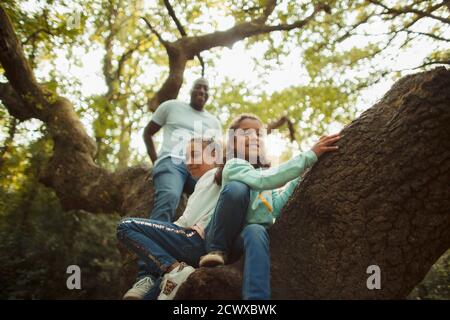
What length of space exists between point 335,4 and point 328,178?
202 inches

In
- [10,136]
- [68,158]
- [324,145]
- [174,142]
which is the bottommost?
[324,145]

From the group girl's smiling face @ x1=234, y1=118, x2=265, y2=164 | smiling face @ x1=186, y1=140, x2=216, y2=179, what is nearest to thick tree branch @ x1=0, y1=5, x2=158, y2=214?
smiling face @ x1=186, y1=140, x2=216, y2=179

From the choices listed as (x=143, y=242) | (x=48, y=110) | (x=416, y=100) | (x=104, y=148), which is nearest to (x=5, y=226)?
(x=104, y=148)

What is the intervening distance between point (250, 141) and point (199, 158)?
3.65ft

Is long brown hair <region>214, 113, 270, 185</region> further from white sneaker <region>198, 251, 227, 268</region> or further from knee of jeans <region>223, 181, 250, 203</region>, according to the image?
white sneaker <region>198, 251, 227, 268</region>

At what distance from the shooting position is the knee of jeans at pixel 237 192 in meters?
2.21

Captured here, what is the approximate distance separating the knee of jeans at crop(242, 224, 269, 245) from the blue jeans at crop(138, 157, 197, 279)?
63.3 inches

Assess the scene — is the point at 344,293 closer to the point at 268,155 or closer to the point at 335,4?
the point at 268,155

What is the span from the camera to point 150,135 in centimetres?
525

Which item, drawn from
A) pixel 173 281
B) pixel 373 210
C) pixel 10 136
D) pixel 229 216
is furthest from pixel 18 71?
pixel 373 210

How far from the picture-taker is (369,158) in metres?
2.10

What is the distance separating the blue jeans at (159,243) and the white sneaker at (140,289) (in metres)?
0.05

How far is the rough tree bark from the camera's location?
1959 millimetres

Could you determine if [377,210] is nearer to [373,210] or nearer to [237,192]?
[373,210]
